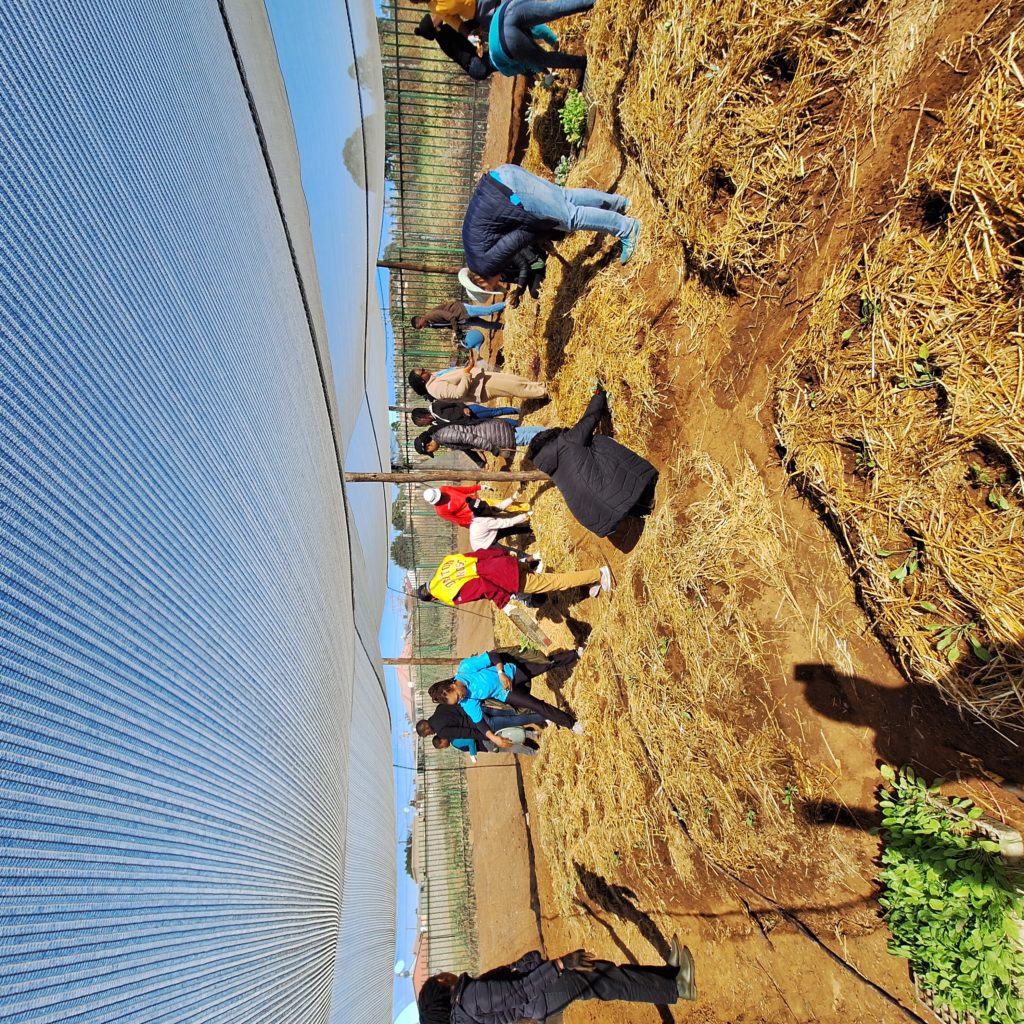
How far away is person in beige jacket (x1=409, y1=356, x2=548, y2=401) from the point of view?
5.88 meters

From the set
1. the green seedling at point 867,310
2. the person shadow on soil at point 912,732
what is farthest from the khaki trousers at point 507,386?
the person shadow on soil at point 912,732

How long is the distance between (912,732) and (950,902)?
2.23ft

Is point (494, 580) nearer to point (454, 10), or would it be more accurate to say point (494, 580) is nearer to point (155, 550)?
point (155, 550)

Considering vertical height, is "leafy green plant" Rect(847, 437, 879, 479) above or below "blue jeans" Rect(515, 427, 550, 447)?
below

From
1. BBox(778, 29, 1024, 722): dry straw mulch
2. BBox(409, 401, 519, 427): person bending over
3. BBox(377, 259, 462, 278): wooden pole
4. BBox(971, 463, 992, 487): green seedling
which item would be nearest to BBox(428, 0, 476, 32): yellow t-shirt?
BBox(409, 401, 519, 427): person bending over

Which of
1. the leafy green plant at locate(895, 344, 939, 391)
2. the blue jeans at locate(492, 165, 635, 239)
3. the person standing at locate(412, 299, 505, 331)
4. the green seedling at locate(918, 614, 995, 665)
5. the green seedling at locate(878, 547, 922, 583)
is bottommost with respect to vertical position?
the green seedling at locate(918, 614, 995, 665)

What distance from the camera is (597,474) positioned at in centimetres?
396

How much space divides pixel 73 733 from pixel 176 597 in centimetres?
55

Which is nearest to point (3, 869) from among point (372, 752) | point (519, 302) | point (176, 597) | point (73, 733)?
point (73, 733)

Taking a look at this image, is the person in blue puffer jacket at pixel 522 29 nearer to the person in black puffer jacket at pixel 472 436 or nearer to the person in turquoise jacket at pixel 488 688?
the person in black puffer jacket at pixel 472 436

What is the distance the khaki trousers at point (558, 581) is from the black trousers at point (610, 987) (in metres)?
3.21

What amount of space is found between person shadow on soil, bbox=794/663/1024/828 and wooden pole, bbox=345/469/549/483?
2581 mm

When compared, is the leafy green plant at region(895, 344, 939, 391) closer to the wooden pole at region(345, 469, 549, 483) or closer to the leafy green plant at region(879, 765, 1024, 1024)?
the leafy green plant at region(879, 765, 1024, 1024)

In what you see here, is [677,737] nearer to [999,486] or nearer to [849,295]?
[999,486]
